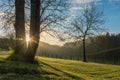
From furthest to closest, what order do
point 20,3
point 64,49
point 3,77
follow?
point 64,49, point 20,3, point 3,77

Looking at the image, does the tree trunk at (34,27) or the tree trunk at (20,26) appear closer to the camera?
the tree trunk at (34,27)

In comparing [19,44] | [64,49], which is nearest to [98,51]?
[64,49]

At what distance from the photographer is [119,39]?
4813 inches

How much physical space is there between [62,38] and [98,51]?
266 feet

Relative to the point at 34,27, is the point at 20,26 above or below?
above

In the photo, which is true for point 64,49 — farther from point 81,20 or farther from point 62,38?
point 62,38

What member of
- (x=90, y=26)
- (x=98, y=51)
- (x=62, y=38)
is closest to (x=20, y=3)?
(x=62, y=38)

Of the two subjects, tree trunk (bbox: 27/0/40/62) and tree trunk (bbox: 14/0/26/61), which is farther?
tree trunk (bbox: 14/0/26/61)

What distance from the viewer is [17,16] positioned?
25.5 meters

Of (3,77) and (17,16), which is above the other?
(17,16)

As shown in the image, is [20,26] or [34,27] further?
[20,26]

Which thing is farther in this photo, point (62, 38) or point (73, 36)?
point (73, 36)

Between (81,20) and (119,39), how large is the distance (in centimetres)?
6802

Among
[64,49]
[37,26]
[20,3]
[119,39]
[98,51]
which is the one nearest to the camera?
[37,26]
